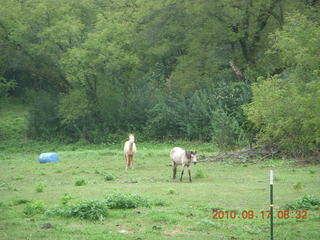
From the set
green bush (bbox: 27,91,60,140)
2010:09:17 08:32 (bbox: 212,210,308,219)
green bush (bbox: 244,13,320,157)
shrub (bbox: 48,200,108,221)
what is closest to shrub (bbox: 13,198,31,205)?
shrub (bbox: 48,200,108,221)

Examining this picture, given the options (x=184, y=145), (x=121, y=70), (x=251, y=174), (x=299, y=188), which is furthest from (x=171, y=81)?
(x=299, y=188)

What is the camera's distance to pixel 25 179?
22.2 m

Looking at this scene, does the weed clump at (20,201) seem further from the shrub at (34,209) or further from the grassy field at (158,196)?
the shrub at (34,209)

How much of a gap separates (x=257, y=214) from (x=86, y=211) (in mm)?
4135

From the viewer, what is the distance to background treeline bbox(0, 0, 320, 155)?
39.2m

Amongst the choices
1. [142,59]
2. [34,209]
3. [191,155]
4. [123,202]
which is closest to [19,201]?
[34,209]

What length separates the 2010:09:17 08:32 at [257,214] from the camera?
12656 millimetres

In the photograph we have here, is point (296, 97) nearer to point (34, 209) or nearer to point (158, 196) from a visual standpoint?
point (158, 196)

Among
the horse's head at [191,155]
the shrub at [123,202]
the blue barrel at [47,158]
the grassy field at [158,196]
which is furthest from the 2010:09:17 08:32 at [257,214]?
the blue barrel at [47,158]

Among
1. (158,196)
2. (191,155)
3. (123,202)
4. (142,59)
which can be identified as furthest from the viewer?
(142,59)

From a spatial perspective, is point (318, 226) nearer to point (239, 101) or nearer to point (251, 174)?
point (251, 174)

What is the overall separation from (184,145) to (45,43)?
1381cm

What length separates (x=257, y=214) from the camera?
12953 millimetres

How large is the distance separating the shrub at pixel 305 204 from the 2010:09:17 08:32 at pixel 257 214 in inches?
12.5
